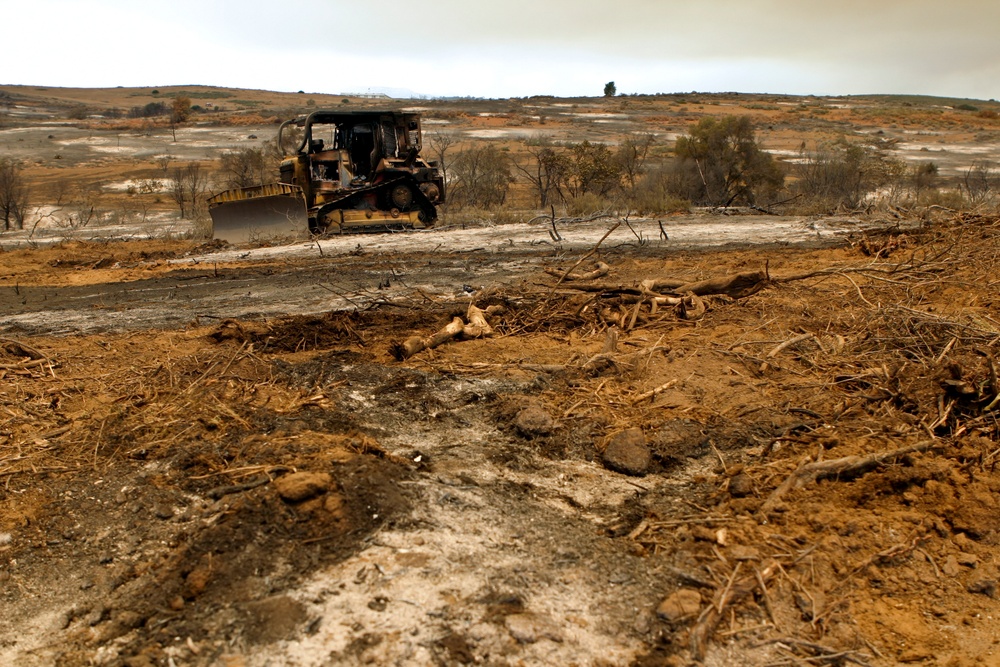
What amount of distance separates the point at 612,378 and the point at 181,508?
3426 mm

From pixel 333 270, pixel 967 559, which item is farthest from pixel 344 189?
pixel 967 559

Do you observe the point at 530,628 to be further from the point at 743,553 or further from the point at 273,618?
the point at 743,553

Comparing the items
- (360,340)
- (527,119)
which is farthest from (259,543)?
(527,119)

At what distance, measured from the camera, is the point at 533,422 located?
18.3 ft

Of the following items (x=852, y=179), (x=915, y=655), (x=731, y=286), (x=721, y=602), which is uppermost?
(x=852, y=179)

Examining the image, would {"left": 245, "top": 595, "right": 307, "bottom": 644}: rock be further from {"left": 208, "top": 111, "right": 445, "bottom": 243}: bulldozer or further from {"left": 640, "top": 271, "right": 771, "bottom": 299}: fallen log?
{"left": 208, "top": 111, "right": 445, "bottom": 243}: bulldozer

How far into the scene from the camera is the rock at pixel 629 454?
5031 millimetres

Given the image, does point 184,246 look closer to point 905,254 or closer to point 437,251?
point 437,251

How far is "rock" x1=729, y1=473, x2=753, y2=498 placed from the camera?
4637mm

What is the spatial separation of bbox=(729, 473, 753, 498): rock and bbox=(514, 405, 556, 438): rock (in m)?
1.33

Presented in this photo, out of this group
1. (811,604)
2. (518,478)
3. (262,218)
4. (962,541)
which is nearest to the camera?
(811,604)

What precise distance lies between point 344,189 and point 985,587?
14.8 m

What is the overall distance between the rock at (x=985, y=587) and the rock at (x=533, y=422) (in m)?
2.63

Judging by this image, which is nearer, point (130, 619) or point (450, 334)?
point (130, 619)
